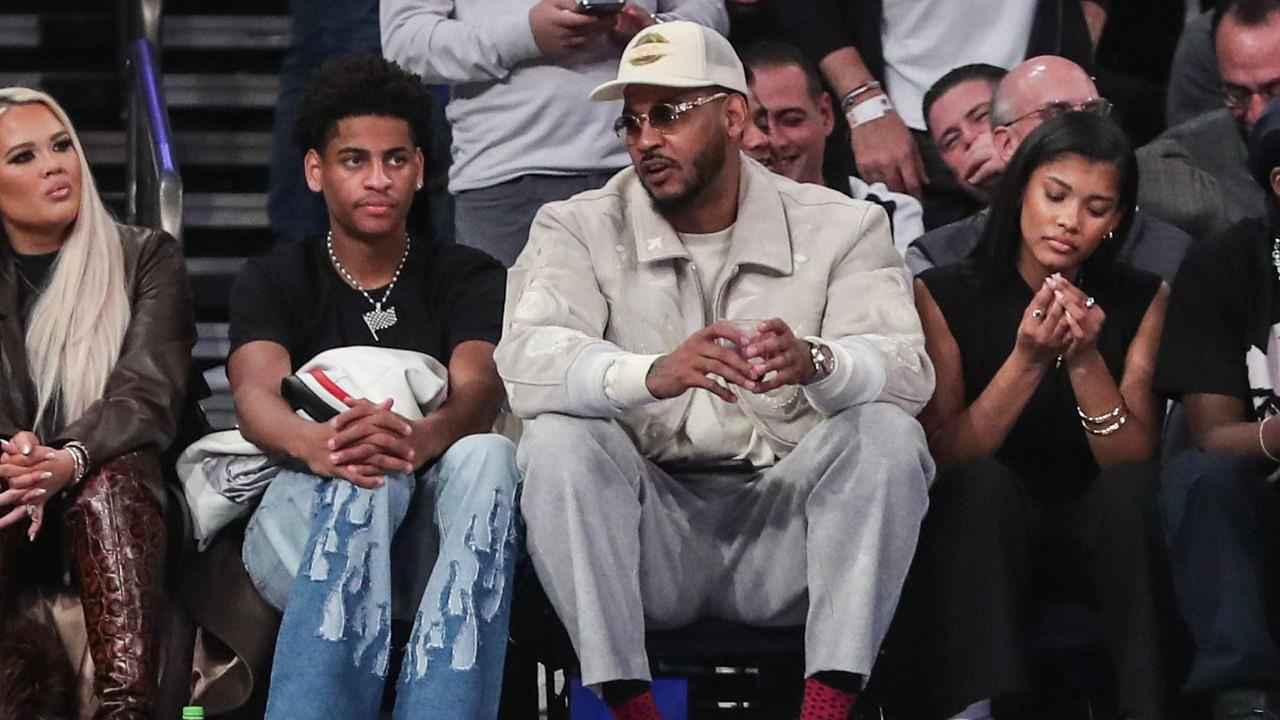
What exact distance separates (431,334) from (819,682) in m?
1.19

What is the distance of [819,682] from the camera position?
389cm

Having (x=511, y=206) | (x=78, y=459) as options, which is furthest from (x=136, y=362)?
(x=511, y=206)

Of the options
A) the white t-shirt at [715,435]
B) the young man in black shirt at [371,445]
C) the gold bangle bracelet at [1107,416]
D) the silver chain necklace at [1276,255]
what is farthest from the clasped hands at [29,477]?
the silver chain necklace at [1276,255]

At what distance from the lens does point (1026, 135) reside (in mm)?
4809

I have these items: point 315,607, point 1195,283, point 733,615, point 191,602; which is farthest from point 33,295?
point 1195,283

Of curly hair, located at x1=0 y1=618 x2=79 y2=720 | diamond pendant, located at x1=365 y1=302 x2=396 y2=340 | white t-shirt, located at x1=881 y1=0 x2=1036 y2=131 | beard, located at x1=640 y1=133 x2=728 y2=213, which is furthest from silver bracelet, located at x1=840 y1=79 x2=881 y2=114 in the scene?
curly hair, located at x1=0 y1=618 x2=79 y2=720

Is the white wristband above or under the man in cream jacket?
above

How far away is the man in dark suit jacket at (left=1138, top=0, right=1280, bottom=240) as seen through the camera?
5160 millimetres

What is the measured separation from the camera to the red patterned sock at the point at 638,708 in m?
3.91

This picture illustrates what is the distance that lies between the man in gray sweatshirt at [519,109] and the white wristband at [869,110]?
64cm

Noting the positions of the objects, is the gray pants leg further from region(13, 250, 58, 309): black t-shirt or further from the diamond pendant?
region(13, 250, 58, 309): black t-shirt

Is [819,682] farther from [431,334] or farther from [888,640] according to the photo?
[431,334]

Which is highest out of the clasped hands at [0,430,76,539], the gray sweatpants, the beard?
the beard

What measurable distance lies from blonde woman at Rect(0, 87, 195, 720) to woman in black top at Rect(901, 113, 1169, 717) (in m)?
1.48
